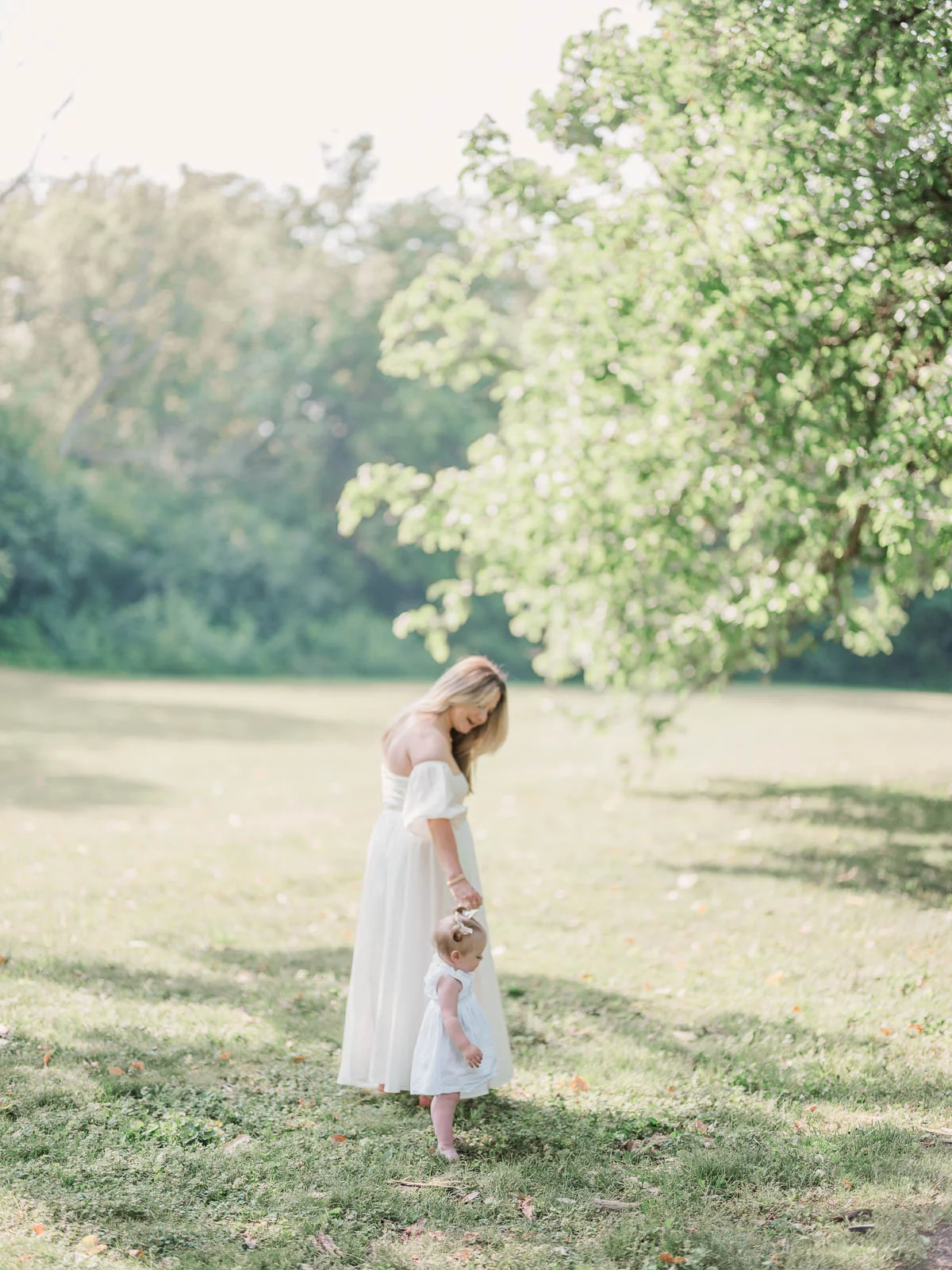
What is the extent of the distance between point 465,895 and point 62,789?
935cm

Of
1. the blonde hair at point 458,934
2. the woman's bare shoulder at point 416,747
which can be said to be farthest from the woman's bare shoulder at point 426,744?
the blonde hair at point 458,934

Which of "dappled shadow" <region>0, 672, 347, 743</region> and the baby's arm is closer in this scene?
the baby's arm

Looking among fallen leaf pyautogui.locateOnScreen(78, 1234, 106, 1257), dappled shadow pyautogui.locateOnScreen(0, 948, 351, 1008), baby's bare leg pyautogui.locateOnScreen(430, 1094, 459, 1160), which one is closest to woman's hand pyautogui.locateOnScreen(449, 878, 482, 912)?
baby's bare leg pyautogui.locateOnScreen(430, 1094, 459, 1160)

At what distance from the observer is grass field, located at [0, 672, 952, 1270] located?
3.86 m

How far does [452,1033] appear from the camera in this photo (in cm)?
446

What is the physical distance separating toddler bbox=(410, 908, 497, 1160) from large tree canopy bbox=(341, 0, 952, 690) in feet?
10.4

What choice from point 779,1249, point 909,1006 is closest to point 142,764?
point 909,1006

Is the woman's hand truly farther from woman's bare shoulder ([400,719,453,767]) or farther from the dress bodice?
woman's bare shoulder ([400,719,453,767])

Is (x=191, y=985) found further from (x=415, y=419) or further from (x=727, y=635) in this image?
(x=415, y=419)

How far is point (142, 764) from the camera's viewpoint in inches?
596

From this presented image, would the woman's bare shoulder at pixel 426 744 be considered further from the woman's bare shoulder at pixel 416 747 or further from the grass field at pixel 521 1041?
the grass field at pixel 521 1041

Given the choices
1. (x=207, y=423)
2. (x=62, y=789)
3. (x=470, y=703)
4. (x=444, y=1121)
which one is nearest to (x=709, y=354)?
(x=470, y=703)

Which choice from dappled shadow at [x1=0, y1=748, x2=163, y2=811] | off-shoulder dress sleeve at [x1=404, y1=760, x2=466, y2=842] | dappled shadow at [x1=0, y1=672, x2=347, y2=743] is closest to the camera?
off-shoulder dress sleeve at [x1=404, y1=760, x2=466, y2=842]

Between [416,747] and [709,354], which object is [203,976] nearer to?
[416,747]
